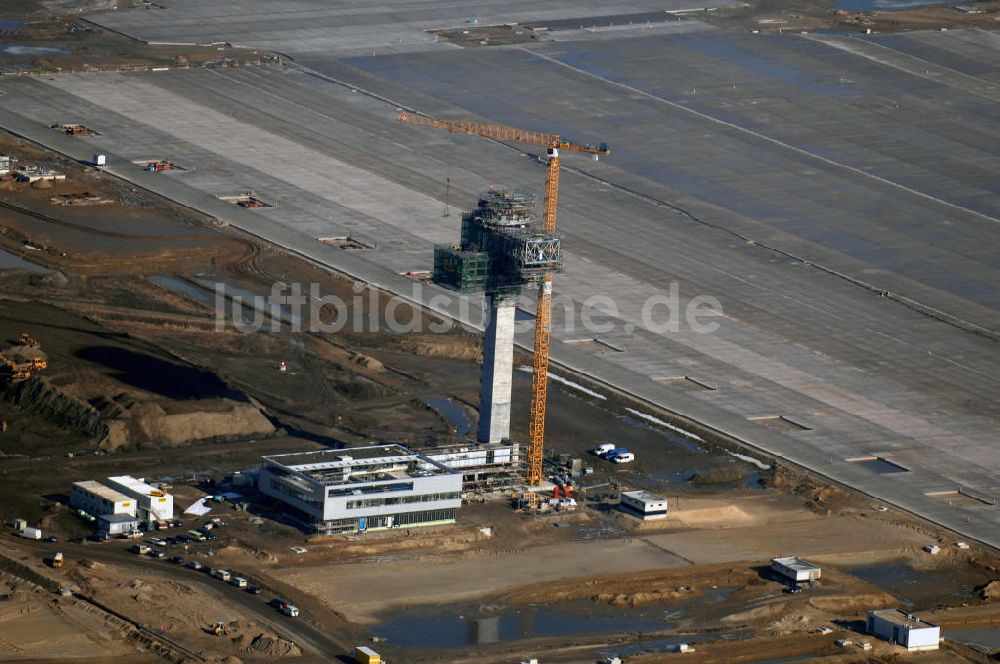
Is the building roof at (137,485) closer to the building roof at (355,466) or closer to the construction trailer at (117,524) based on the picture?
the construction trailer at (117,524)

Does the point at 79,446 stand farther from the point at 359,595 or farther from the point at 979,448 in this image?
the point at 979,448

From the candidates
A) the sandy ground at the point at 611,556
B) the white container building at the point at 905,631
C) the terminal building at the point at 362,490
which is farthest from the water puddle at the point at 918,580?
the terminal building at the point at 362,490

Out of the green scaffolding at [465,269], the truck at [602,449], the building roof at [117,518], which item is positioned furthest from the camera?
the truck at [602,449]

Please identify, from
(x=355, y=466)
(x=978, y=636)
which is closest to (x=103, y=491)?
(x=355, y=466)

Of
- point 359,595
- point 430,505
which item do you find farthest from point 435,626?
point 430,505

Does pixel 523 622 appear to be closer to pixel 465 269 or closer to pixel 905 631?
pixel 905 631

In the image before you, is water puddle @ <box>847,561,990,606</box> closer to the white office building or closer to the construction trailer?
the white office building

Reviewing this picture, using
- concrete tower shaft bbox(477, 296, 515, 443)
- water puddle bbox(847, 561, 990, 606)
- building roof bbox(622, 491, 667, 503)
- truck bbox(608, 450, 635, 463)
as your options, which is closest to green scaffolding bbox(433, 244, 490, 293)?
concrete tower shaft bbox(477, 296, 515, 443)
